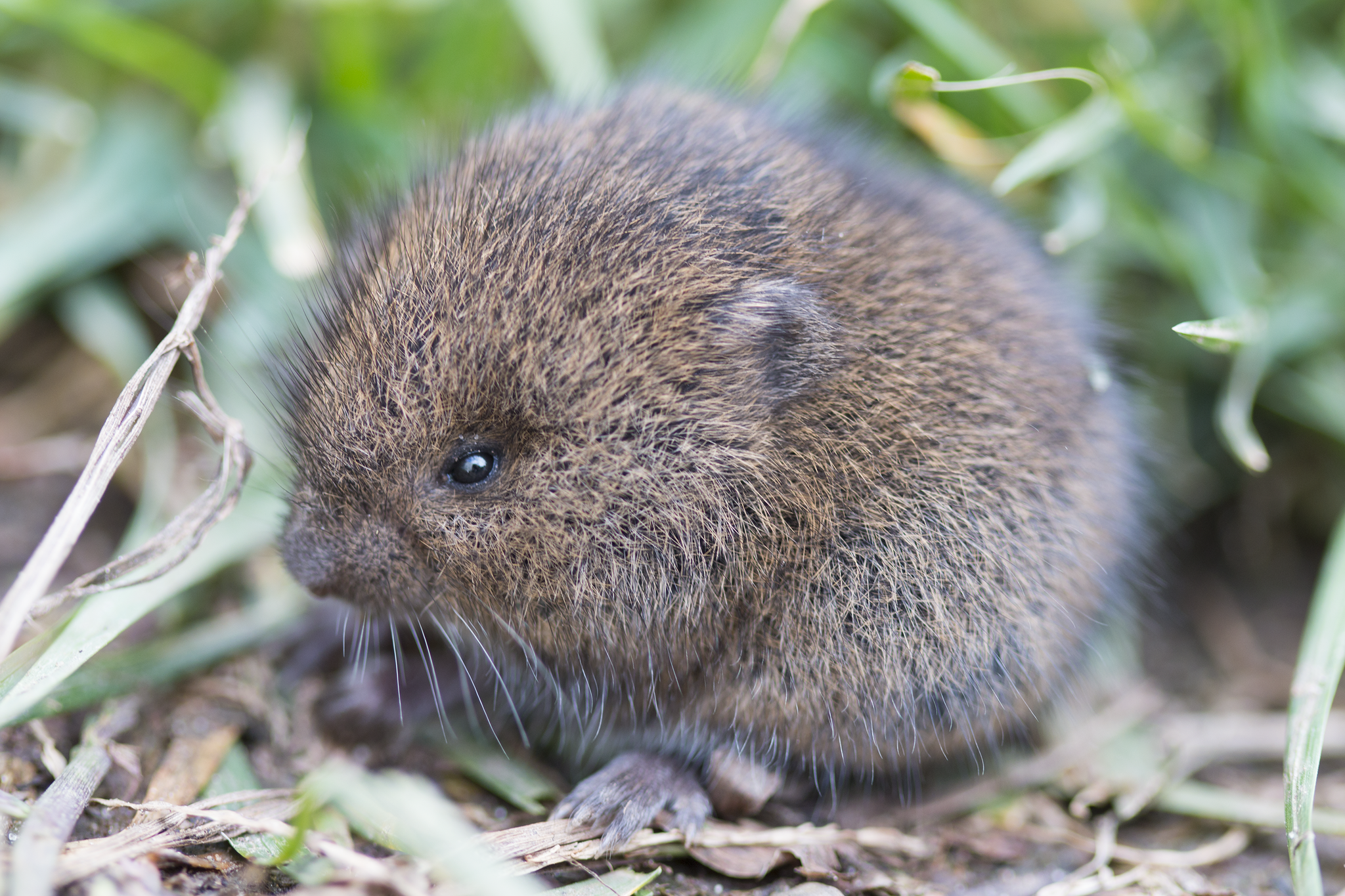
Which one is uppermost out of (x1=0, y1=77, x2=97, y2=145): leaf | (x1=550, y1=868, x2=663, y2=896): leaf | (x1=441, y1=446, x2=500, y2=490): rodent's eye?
(x1=0, y1=77, x2=97, y2=145): leaf

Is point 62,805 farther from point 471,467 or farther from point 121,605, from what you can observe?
point 471,467

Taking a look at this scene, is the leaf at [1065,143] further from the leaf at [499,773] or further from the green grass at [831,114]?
the leaf at [499,773]

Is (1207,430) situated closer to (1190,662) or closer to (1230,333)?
(1190,662)

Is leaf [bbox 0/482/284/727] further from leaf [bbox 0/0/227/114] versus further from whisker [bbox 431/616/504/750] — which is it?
leaf [bbox 0/0/227/114]

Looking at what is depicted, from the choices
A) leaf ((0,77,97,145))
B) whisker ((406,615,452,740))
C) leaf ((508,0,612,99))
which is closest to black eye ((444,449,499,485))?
whisker ((406,615,452,740))

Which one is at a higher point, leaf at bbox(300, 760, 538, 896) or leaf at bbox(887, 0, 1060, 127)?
leaf at bbox(887, 0, 1060, 127)

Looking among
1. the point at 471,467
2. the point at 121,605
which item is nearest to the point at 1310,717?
the point at 471,467
